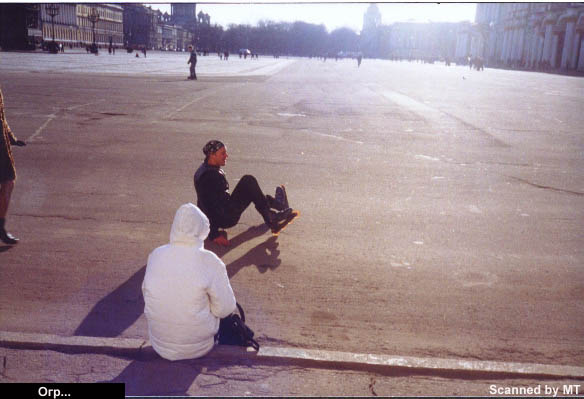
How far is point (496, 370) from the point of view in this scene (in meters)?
3.93

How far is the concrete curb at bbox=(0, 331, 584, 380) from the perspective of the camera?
3930 millimetres

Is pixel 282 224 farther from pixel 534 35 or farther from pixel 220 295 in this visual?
pixel 534 35

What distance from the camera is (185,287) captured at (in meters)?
3.58

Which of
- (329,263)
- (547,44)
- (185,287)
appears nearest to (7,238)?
(329,263)

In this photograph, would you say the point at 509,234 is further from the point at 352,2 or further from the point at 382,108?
the point at 382,108

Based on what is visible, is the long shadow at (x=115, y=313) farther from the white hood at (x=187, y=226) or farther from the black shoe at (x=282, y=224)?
the black shoe at (x=282, y=224)

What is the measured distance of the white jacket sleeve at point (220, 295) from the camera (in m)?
3.64

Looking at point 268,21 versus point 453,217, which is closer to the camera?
point 453,217

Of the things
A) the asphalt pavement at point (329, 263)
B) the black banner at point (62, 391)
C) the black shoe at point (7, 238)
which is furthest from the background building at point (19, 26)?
the black banner at point (62, 391)

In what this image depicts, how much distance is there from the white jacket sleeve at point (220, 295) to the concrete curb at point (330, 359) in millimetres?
465

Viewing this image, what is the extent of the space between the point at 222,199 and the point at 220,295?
2643 millimetres

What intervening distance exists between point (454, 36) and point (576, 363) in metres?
170

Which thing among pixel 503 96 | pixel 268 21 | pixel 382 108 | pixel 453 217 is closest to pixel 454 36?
pixel 268 21

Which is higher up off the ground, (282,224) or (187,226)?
(187,226)
